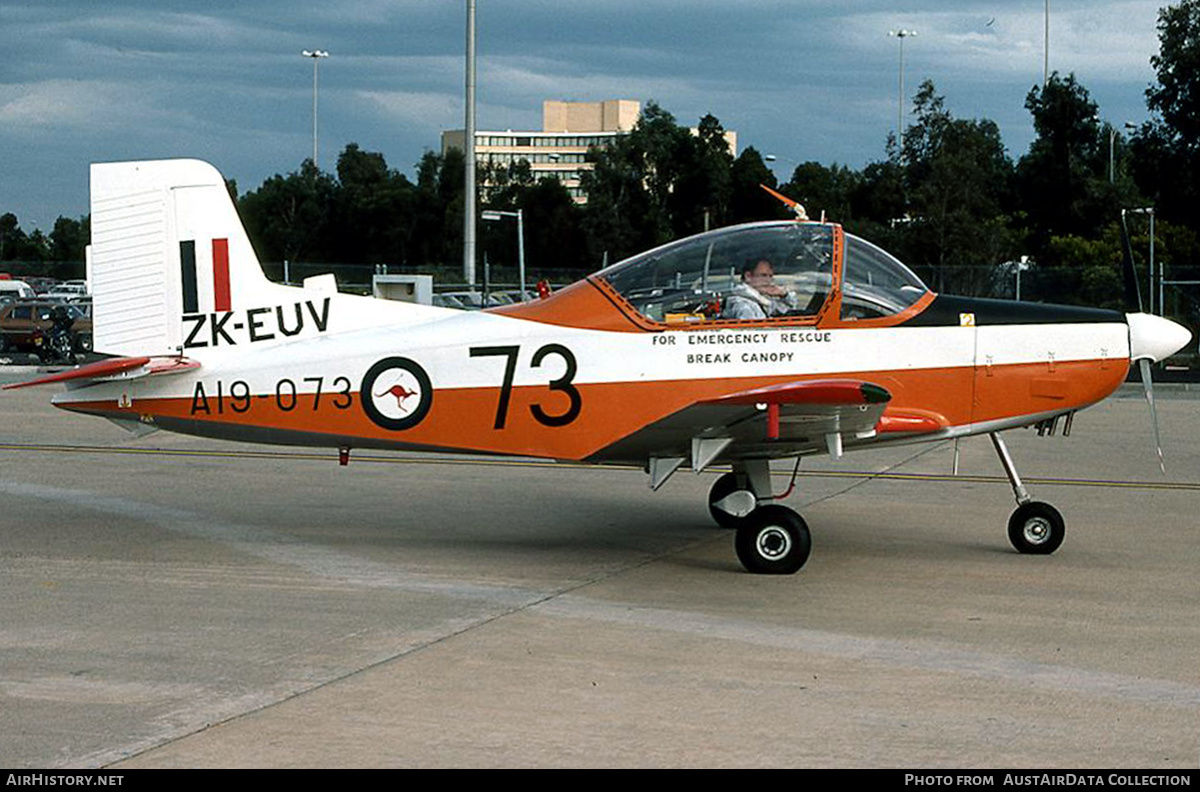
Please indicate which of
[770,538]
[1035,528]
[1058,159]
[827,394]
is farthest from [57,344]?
[1058,159]

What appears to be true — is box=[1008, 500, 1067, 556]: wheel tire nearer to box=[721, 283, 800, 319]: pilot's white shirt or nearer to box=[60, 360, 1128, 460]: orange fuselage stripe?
box=[60, 360, 1128, 460]: orange fuselage stripe

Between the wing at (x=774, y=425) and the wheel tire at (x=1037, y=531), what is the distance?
114cm

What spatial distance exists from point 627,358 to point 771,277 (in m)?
1.13

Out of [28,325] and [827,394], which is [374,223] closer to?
[28,325]

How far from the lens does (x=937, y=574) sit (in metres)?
9.85

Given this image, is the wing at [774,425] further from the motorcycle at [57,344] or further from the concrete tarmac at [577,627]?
the motorcycle at [57,344]

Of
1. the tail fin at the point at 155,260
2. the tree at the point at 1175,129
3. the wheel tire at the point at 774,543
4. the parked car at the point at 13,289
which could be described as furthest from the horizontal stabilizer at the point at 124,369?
the parked car at the point at 13,289

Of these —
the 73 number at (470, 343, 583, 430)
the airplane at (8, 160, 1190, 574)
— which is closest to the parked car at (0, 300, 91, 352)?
the airplane at (8, 160, 1190, 574)

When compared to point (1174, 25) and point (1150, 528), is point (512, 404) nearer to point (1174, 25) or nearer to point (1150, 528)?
point (1150, 528)

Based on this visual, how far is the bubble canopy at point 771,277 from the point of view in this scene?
391 inches

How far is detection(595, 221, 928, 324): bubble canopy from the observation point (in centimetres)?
992

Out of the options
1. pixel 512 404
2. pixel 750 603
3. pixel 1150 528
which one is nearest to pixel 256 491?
pixel 512 404

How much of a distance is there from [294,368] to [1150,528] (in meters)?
6.86

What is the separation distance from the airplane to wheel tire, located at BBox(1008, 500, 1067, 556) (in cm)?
1
